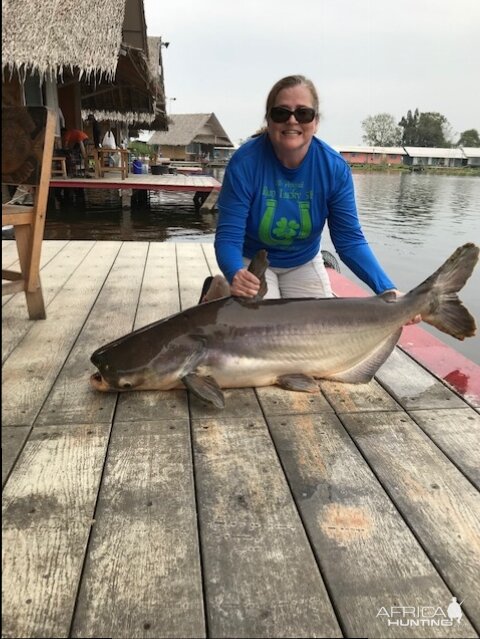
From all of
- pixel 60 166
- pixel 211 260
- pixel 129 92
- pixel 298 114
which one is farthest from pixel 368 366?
pixel 129 92

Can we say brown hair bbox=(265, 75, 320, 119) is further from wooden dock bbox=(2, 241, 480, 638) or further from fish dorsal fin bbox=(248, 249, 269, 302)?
wooden dock bbox=(2, 241, 480, 638)

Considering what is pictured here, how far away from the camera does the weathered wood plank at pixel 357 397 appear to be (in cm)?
244

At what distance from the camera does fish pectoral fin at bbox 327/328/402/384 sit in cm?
267

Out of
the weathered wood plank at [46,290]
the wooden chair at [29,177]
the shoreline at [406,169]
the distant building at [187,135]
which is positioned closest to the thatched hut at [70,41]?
the wooden chair at [29,177]

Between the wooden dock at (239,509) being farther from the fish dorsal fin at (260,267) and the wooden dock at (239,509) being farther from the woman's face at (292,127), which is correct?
the woman's face at (292,127)

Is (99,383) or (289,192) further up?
(289,192)

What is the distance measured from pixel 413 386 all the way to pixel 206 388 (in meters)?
1.13

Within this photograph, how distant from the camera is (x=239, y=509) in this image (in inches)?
67.2

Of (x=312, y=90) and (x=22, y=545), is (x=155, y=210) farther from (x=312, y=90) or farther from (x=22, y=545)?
(x=22, y=545)

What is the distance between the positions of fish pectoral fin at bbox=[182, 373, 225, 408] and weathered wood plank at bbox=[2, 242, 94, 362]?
1183 millimetres

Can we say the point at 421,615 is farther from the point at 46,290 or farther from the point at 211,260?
the point at 211,260

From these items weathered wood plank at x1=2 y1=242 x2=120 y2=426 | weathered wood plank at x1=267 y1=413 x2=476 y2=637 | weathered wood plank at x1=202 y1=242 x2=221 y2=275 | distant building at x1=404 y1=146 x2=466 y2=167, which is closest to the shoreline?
distant building at x1=404 y1=146 x2=466 y2=167

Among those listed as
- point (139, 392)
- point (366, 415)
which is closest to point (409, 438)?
point (366, 415)

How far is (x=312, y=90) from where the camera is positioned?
9.25 ft
